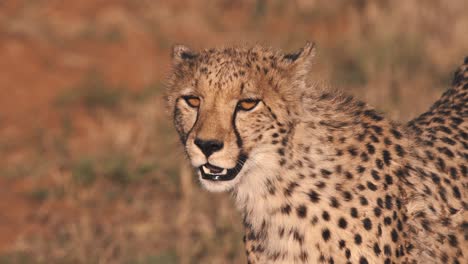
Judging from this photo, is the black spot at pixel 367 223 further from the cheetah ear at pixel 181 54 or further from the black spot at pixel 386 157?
the cheetah ear at pixel 181 54

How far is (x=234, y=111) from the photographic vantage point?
10.1 feet

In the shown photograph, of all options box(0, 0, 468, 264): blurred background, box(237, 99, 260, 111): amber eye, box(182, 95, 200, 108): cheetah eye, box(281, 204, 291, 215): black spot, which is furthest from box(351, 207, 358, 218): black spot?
box(0, 0, 468, 264): blurred background

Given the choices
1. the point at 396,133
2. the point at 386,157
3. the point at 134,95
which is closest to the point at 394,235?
the point at 386,157

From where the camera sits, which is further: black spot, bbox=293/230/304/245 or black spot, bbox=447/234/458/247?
black spot, bbox=447/234/458/247

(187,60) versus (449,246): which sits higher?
(187,60)

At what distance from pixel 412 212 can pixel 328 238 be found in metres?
0.33

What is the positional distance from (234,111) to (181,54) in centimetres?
58

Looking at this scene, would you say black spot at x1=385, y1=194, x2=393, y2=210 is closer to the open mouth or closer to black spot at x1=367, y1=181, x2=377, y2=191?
black spot at x1=367, y1=181, x2=377, y2=191

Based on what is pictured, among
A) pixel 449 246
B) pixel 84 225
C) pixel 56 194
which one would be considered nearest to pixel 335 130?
pixel 449 246

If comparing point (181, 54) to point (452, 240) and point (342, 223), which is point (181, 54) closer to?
point (342, 223)

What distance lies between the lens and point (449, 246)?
3301mm

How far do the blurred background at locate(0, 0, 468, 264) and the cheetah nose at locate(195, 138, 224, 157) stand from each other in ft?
2.16

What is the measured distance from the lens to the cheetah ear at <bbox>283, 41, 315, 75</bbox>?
10.8 ft

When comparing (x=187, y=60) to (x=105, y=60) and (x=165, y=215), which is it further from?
(x=105, y=60)
